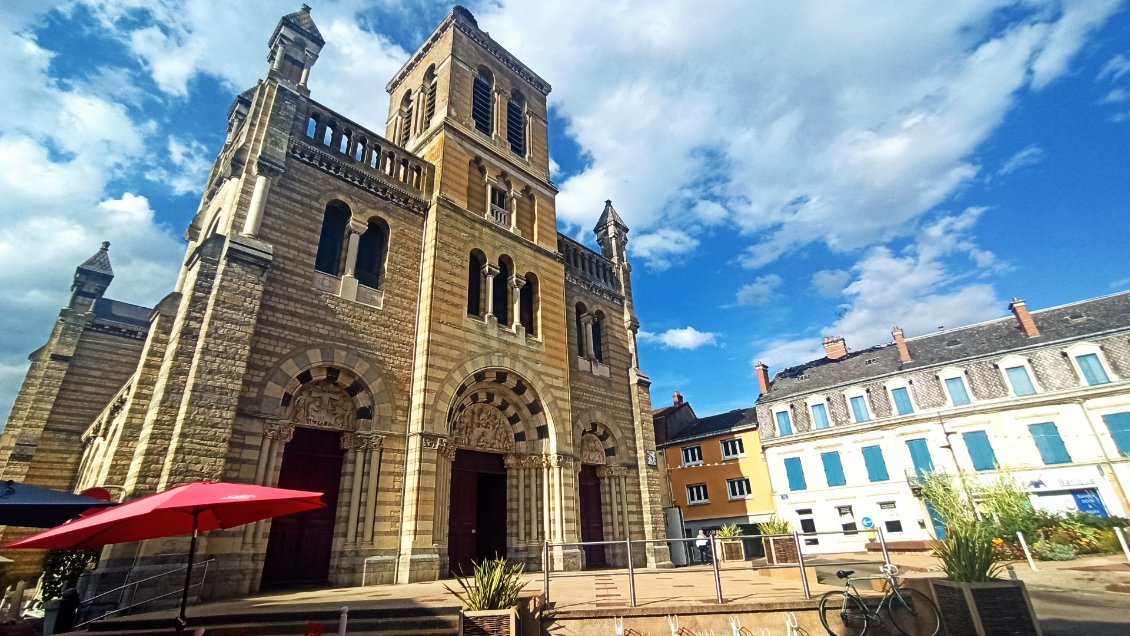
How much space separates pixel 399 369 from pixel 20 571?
1278cm

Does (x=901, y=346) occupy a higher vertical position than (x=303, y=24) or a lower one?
lower

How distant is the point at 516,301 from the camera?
1543 centimetres

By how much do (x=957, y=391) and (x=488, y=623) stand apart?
27025mm

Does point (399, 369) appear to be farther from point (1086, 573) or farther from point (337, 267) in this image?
point (1086, 573)

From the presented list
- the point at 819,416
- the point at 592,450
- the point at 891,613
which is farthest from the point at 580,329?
the point at 819,416

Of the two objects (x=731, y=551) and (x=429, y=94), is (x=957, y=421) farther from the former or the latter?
(x=429, y=94)

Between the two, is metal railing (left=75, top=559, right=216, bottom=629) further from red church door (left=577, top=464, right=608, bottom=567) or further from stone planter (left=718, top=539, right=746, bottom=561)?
stone planter (left=718, top=539, right=746, bottom=561)

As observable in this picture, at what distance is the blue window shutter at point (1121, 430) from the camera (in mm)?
20031

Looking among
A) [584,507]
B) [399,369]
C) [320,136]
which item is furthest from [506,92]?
[584,507]

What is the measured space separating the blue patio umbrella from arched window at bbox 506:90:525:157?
15.4 m

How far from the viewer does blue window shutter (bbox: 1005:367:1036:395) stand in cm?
2242

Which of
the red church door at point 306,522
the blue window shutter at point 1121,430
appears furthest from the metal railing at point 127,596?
the blue window shutter at point 1121,430

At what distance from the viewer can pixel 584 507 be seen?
633 inches

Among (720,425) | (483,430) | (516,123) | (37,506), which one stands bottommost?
(37,506)
